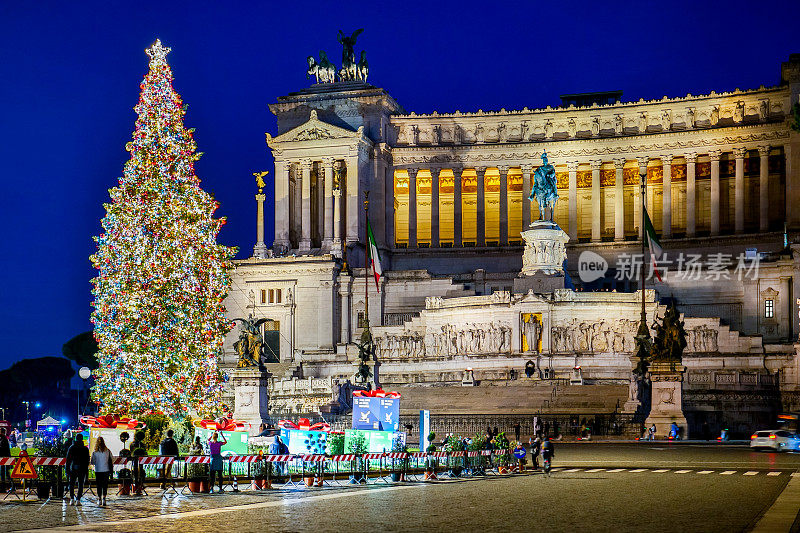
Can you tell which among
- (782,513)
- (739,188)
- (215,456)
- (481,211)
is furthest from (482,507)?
(481,211)

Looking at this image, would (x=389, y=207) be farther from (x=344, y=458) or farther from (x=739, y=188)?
(x=344, y=458)

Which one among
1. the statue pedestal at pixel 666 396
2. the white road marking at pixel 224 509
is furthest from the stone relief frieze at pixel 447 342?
the white road marking at pixel 224 509

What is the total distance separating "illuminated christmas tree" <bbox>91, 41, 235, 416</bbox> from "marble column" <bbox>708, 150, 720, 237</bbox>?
186ft

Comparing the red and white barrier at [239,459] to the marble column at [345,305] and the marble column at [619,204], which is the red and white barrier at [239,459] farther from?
the marble column at [619,204]

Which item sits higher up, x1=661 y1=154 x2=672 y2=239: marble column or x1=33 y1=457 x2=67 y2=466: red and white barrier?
x1=661 y1=154 x2=672 y2=239: marble column

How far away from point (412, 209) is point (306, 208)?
9.04 meters

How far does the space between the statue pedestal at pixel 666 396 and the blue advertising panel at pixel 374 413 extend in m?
20.1

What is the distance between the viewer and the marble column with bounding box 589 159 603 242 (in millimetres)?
95125

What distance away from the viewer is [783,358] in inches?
2736

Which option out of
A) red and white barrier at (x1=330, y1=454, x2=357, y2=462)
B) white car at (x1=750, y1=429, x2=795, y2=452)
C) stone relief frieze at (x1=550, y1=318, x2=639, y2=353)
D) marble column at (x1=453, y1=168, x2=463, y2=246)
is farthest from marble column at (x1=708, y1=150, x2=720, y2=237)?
red and white barrier at (x1=330, y1=454, x2=357, y2=462)

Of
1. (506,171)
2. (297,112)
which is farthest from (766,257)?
(297,112)

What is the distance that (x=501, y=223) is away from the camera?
318 ft

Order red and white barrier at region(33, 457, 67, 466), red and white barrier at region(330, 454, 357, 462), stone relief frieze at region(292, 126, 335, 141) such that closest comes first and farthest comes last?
red and white barrier at region(33, 457, 67, 466) < red and white barrier at region(330, 454, 357, 462) < stone relief frieze at region(292, 126, 335, 141)

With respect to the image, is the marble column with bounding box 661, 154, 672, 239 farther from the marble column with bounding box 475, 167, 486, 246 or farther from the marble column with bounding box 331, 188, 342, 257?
the marble column with bounding box 331, 188, 342, 257
